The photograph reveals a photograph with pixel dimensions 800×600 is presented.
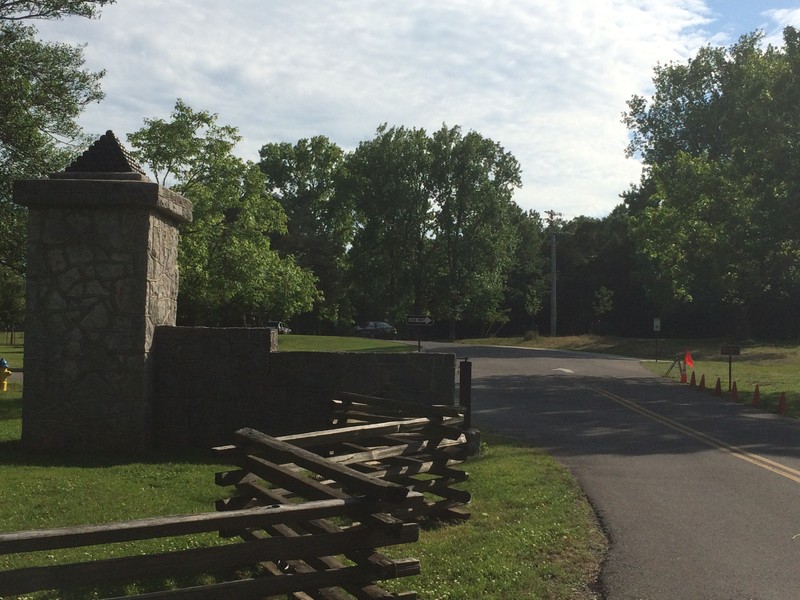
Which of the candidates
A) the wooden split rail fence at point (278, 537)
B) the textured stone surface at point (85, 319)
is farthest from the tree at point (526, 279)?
the wooden split rail fence at point (278, 537)

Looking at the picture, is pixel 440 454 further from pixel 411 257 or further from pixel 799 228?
pixel 411 257

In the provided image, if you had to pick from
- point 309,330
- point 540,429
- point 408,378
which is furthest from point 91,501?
point 309,330

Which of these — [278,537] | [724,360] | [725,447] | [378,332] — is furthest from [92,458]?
[378,332]

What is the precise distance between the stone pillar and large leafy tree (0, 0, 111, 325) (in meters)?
9.45

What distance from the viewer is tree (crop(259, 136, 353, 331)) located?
7156cm

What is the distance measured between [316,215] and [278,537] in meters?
70.8

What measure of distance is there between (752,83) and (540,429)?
18.5 metres

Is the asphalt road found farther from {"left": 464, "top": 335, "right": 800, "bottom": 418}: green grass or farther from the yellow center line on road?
{"left": 464, "top": 335, "right": 800, "bottom": 418}: green grass

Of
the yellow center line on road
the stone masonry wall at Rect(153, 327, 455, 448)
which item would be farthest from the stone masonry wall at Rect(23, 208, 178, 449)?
the yellow center line on road

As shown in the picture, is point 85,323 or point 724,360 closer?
point 85,323

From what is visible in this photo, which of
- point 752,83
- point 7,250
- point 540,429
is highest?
point 752,83

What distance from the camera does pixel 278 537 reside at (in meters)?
5.51

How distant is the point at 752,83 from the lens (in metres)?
Result: 29.5

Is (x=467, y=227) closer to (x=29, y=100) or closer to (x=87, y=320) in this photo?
(x=29, y=100)
